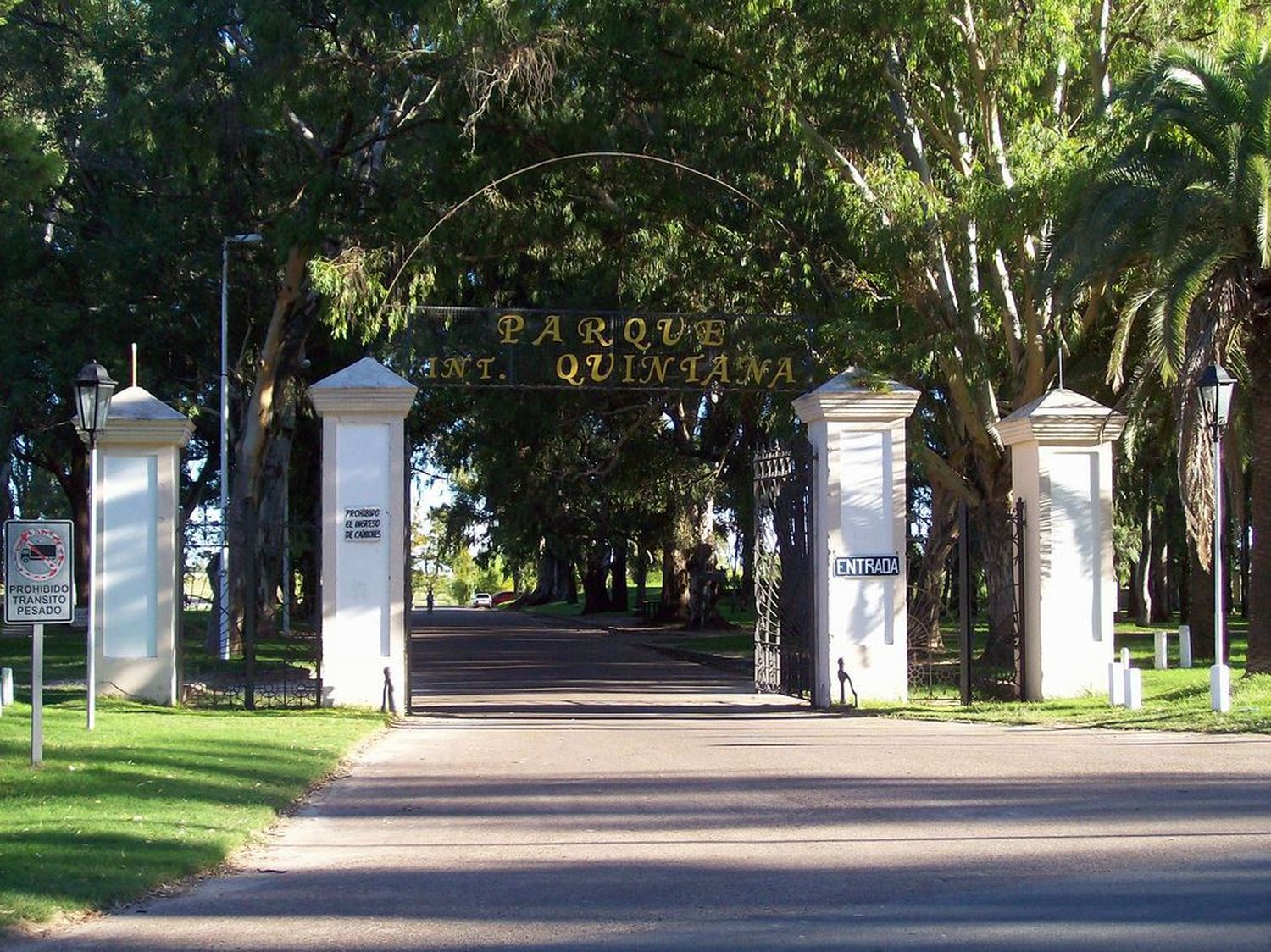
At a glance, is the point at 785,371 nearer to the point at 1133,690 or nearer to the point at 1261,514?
the point at 1261,514

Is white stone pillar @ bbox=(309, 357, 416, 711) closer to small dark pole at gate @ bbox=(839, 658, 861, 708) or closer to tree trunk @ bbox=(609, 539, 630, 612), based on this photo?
small dark pole at gate @ bbox=(839, 658, 861, 708)

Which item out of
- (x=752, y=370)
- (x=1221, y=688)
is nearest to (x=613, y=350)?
(x=752, y=370)

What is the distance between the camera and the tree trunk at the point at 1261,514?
18.7 m

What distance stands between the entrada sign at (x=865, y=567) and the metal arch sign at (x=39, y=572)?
9.68m

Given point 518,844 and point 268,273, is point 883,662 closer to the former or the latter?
point 518,844

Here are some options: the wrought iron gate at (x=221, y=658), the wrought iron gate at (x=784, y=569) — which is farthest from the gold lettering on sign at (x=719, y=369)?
the wrought iron gate at (x=221, y=658)

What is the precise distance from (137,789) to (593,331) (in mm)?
11329

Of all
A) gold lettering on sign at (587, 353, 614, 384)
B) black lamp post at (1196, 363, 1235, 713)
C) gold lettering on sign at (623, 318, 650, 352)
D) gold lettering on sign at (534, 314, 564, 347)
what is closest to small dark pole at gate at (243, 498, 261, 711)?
gold lettering on sign at (534, 314, 564, 347)

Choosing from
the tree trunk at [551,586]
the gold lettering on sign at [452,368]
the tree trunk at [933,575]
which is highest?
→ the gold lettering on sign at [452,368]

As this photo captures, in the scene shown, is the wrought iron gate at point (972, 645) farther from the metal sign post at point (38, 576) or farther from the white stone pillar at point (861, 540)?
the metal sign post at point (38, 576)

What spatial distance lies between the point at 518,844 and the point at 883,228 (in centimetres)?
1308

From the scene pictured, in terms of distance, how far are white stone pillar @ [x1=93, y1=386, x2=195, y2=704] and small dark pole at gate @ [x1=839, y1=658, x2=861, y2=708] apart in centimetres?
823

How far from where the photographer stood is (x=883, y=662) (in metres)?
19.4

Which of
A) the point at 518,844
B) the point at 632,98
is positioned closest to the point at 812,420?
the point at 632,98
